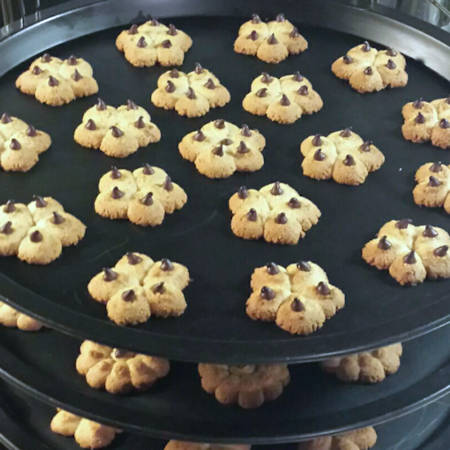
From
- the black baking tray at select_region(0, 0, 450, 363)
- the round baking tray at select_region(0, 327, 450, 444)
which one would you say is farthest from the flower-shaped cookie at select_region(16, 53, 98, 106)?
the round baking tray at select_region(0, 327, 450, 444)

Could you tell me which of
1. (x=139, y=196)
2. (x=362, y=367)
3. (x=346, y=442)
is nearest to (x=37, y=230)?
(x=139, y=196)

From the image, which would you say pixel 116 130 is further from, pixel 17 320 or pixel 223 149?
pixel 17 320

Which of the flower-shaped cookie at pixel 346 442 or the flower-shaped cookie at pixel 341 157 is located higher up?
the flower-shaped cookie at pixel 341 157

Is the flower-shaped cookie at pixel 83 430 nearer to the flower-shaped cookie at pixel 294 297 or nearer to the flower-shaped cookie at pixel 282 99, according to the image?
the flower-shaped cookie at pixel 294 297

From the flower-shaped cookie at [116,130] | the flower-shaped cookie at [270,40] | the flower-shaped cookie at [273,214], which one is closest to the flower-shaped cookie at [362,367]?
the flower-shaped cookie at [273,214]

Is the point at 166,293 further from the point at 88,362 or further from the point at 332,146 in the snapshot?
the point at 332,146

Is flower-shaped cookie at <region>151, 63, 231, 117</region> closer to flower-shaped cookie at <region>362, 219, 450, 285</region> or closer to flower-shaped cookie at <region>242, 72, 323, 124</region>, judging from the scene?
flower-shaped cookie at <region>242, 72, 323, 124</region>
